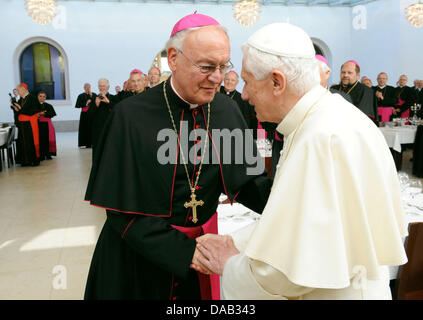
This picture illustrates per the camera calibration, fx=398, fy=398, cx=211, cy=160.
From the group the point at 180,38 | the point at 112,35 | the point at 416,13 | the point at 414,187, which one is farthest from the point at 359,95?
the point at 112,35

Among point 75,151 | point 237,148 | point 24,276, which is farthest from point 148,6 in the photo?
point 237,148

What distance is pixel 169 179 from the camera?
64.4 inches

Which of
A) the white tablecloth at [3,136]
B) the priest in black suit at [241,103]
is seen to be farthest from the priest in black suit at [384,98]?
the white tablecloth at [3,136]

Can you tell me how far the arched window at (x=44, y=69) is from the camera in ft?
50.3

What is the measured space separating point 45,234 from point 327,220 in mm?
4209

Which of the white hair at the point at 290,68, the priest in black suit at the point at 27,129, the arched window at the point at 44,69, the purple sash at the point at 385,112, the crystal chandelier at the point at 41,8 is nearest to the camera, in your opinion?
the white hair at the point at 290,68

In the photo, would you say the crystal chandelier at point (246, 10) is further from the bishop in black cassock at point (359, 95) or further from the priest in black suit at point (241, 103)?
the bishop in black cassock at point (359, 95)

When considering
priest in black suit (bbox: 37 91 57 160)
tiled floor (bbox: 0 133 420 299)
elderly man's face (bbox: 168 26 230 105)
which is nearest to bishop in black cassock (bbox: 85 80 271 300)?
elderly man's face (bbox: 168 26 230 105)

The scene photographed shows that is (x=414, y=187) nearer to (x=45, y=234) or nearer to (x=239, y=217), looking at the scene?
(x=239, y=217)

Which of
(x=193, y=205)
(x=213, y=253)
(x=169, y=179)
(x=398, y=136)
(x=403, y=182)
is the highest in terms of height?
(x=169, y=179)

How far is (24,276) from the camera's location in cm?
349

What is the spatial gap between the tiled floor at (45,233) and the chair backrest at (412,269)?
91.2 inches
